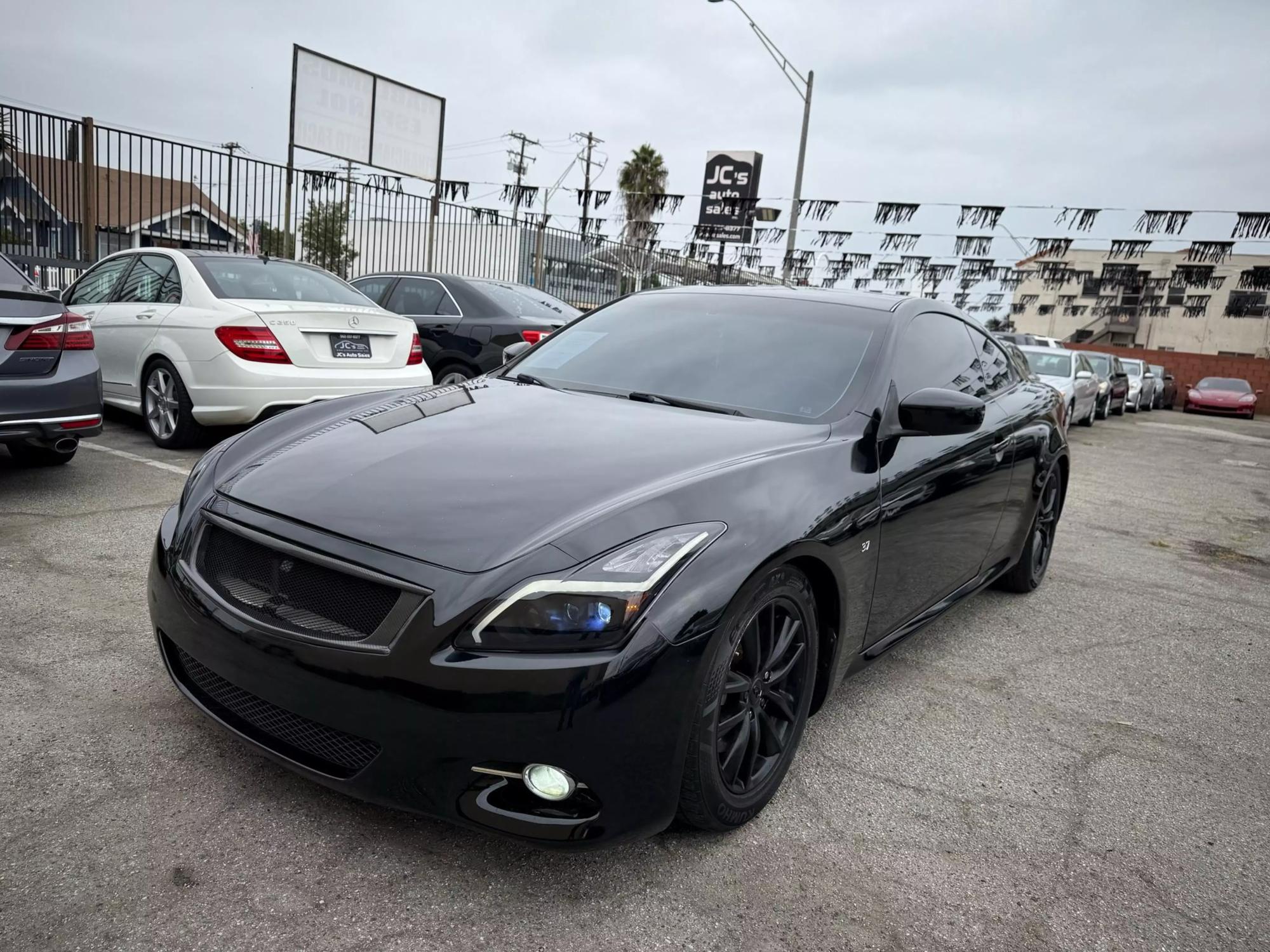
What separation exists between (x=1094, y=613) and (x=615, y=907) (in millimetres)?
3536

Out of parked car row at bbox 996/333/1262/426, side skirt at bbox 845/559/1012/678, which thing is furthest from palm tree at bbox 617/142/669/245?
side skirt at bbox 845/559/1012/678

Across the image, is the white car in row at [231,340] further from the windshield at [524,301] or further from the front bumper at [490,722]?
the front bumper at [490,722]

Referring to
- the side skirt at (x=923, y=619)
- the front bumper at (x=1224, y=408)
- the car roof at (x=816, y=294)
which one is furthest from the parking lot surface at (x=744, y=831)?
the front bumper at (x=1224, y=408)

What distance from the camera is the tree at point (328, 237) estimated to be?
16359 millimetres

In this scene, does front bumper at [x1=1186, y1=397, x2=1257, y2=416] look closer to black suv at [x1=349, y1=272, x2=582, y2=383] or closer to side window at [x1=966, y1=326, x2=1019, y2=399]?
black suv at [x1=349, y1=272, x2=582, y2=383]

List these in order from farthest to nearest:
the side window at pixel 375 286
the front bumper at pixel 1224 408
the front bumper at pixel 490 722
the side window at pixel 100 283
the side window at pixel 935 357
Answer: the front bumper at pixel 1224 408, the side window at pixel 375 286, the side window at pixel 100 283, the side window at pixel 935 357, the front bumper at pixel 490 722

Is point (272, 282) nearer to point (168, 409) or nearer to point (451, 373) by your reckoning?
point (168, 409)

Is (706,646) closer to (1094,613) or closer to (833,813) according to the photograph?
(833,813)

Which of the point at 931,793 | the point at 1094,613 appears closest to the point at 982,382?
the point at 1094,613

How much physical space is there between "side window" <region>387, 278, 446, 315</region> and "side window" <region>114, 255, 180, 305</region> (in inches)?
99.8

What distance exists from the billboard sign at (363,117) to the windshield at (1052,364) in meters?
12.0

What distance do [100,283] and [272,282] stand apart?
178 centimetres

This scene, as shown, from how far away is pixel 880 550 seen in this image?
2883 millimetres

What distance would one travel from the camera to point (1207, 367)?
1633 inches
